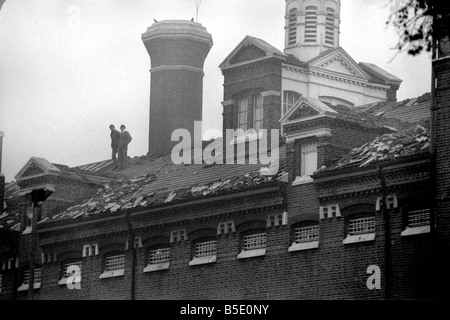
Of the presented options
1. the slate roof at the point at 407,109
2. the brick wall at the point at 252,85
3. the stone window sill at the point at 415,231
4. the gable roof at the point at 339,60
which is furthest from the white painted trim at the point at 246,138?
the stone window sill at the point at 415,231

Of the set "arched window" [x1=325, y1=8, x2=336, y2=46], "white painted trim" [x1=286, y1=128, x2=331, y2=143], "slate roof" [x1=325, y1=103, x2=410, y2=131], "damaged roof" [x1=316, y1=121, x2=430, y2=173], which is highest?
"arched window" [x1=325, y1=8, x2=336, y2=46]

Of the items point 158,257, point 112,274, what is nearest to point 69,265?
point 112,274

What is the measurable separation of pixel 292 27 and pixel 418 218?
16.9 meters

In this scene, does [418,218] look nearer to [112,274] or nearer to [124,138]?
[112,274]

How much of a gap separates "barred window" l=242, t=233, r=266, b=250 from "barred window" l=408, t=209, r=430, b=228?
224 inches

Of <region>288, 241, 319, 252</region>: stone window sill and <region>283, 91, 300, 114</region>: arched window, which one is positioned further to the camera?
<region>283, 91, 300, 114</region>: arched window

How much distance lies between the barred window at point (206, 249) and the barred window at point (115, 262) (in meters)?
3.62

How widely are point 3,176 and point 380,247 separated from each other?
2204cm

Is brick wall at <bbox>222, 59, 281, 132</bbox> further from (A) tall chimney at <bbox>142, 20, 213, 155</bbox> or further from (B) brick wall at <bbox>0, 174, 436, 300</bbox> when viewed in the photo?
(A) tall chimney at <bbox>142, 20, 213, 155</bbox>

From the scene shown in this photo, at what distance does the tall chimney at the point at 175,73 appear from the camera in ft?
193

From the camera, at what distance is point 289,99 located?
49.1 metres

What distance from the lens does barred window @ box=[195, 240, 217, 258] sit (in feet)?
137

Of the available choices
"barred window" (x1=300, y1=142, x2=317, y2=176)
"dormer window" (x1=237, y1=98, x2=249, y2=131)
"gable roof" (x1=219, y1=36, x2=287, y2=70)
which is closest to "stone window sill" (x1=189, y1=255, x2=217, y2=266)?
"barred window" (x1=300, y1=142, x2=317, y2=176)
